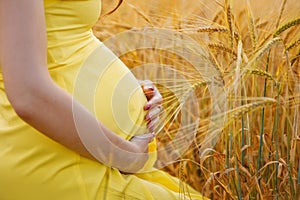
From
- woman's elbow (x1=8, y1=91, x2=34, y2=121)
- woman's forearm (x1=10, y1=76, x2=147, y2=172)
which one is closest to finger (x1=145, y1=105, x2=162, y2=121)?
woman's forearm (x1=10, y1=76, x2=147, y2=172)

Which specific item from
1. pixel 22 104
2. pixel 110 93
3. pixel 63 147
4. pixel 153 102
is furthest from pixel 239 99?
pixel 22 104

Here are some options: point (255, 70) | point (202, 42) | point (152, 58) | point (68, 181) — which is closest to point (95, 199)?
point (68, 181)

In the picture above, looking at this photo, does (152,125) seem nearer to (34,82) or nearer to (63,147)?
(63,147)

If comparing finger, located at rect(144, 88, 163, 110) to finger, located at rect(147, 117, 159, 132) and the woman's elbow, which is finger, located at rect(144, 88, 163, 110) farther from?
the woman's elbow

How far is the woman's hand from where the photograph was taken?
58.3 inches

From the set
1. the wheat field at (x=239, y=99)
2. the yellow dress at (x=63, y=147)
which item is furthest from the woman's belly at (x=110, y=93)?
the wheat field at (x=239, y=99)

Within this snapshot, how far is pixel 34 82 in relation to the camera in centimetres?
122

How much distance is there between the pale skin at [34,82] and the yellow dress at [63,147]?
0.18ft

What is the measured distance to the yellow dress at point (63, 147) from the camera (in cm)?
133

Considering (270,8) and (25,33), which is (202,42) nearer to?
(270,8)

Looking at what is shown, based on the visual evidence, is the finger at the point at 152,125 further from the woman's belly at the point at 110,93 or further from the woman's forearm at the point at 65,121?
the woman's forearm at the point at 65,121

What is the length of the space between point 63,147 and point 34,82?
0.54 feet

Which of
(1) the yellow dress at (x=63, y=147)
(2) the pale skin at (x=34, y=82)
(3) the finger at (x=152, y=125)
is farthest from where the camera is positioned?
(3) the finger at (x=152, y=125)

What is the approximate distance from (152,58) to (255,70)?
104cm
